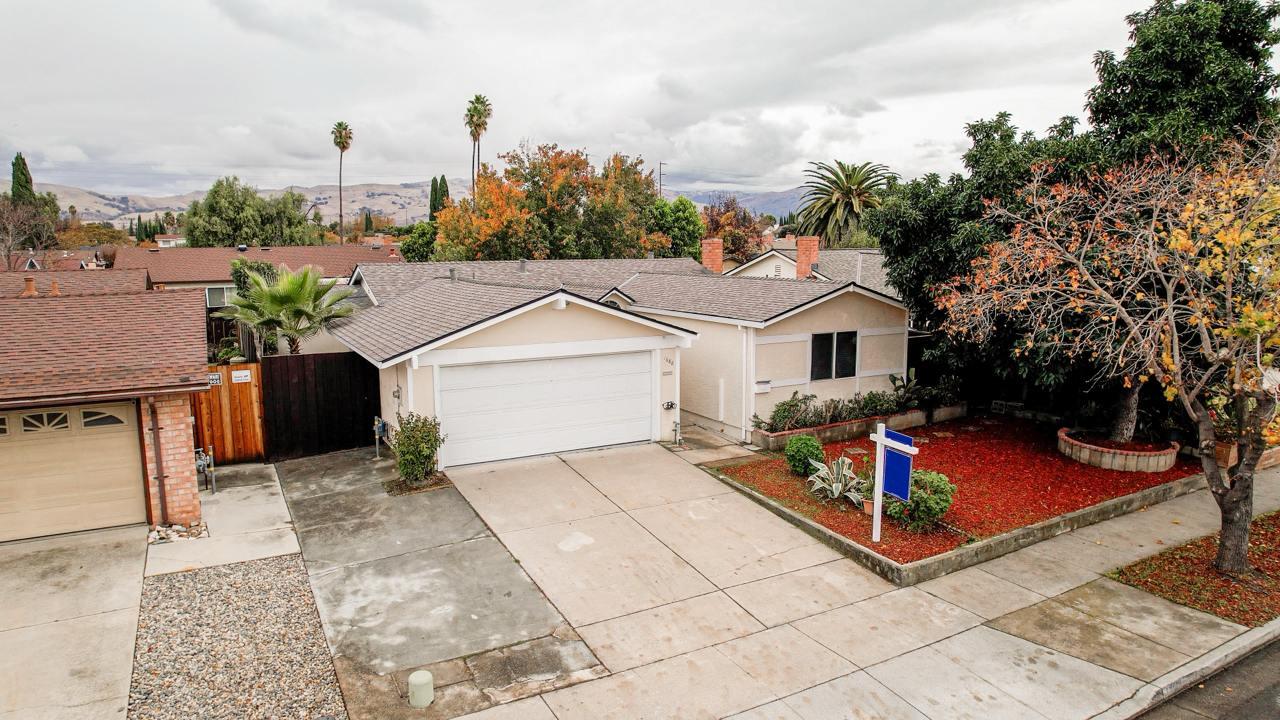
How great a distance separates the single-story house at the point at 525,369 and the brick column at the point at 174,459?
9.93 feet

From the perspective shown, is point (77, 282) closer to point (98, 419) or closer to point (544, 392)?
point (98, 419)

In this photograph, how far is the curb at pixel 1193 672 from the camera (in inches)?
268

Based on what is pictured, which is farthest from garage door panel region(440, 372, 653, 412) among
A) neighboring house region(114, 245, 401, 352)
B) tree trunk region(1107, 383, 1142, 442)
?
neighboring house region(114, 245, 401, 352)

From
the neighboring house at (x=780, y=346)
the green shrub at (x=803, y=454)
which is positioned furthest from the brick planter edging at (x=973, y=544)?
the neighboring house at (x=780, y=346)

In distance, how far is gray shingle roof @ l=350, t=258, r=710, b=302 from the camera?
20.8 m

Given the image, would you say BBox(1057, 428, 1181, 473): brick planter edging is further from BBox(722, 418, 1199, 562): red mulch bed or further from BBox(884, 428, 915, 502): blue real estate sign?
BBox(884, 428, 915, 502): blue real estate sign

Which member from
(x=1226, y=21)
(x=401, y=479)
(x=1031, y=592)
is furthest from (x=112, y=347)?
(x=1226, y=21)

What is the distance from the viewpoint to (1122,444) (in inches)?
557

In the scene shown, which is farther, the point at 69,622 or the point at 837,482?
the point at 837,482

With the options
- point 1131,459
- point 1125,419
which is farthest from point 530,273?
point 1131,459

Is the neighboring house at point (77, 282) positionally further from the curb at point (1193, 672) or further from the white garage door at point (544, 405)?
the curb at point (1193, 672)

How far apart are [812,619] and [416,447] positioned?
22.9ft

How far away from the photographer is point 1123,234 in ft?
39.7

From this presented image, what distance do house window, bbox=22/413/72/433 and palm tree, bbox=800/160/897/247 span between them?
116 ft
